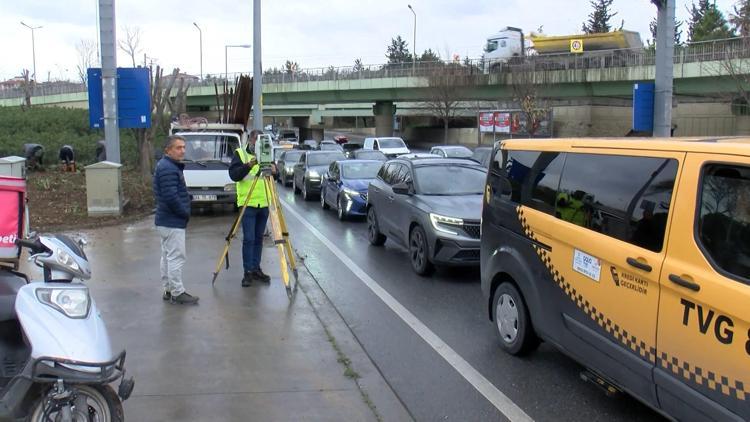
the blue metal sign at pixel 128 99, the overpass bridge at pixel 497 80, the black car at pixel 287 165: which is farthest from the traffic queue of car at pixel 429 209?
the overpass bridge at pixel 497 80

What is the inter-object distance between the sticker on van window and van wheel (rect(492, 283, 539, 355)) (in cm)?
96

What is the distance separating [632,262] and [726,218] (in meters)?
0.63

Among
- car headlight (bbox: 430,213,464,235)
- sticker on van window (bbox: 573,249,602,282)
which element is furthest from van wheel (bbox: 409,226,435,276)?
sticker on van window (bbox: 573,249,602,282)

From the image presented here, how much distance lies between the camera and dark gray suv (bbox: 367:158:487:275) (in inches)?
333

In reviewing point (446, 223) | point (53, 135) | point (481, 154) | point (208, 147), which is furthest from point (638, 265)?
point (53, 135)

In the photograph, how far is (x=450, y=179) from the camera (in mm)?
9969

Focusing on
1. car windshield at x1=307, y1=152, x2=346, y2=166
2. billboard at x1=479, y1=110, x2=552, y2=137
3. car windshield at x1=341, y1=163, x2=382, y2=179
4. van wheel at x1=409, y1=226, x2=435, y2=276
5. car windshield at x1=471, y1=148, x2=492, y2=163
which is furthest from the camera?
billboard at x1=479, y1=110, x2=552, y2=137

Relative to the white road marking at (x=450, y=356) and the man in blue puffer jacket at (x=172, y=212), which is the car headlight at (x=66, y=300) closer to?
the white road marking at (x=450, y=356)

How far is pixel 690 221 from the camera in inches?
138

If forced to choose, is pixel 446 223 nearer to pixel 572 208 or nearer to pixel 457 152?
pixel 572 208

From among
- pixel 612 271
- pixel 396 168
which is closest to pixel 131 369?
pixel 612 271

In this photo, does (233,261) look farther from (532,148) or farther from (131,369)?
(532,148)

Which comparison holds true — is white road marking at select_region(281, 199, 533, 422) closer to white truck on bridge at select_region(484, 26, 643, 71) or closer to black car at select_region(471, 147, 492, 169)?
black car at select_region(471, 147, 492, 169)

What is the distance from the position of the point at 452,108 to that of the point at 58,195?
147 ft
